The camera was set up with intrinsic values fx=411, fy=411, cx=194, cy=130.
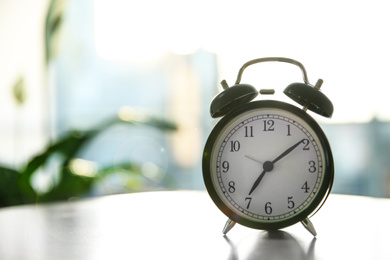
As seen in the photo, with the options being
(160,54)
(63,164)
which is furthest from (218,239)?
(160,54)

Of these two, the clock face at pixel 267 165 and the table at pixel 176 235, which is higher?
the clock face at pixel 267 165

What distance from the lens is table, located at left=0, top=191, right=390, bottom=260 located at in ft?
1.98

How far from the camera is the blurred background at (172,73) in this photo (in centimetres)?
279

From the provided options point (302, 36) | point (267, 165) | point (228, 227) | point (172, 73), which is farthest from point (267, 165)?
point (172, 73)

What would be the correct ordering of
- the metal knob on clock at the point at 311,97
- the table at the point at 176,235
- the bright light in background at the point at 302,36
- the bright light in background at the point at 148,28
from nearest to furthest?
the table at the point at 176,235, the metal knob on clock at the point at 311,97, the bright light in background at the point at 302,36, the bright light in background at the point at 148,28

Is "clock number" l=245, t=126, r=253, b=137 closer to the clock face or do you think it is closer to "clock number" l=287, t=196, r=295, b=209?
the clock face

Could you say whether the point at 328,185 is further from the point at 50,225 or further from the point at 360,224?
the point at 50,225

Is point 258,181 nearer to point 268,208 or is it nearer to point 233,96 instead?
point 268,208

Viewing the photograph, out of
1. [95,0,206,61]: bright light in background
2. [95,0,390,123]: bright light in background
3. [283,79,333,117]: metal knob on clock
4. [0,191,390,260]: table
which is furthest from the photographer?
[95,0,206,61]: bright light in background

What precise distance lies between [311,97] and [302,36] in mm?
2300

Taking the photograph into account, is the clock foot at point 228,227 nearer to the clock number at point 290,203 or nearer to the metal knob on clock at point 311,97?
the clock number at point 290,203

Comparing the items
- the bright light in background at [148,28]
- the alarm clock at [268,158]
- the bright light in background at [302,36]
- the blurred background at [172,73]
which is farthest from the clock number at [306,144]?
the bright light in background at [148,28]

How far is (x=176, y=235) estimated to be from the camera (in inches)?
28.4

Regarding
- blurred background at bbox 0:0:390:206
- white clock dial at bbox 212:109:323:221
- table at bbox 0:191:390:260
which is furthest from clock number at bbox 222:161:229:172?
blurred background at bbox 0:0:390:206
